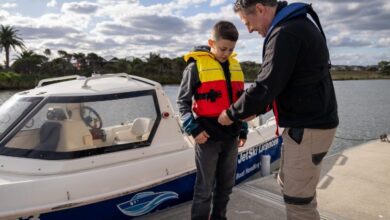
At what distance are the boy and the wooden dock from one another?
2.52 feet

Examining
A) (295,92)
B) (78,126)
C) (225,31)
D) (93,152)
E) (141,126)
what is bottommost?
(93,152)

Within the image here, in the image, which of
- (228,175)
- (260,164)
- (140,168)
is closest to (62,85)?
(140,168)

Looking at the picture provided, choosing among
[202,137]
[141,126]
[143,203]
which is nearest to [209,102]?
[202,137]

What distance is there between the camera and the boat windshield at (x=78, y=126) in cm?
324

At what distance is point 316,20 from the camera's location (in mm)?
2150

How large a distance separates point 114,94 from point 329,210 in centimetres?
266

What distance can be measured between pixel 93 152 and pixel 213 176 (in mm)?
1224

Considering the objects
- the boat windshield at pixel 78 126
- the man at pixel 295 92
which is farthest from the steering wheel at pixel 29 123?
the man at pixel 295 92

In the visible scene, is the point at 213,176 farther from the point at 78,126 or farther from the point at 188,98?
the point at 78,126

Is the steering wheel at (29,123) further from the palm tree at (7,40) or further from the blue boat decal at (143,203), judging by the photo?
the palm tree at (7,40)

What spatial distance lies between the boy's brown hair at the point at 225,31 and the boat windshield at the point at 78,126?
125 cm

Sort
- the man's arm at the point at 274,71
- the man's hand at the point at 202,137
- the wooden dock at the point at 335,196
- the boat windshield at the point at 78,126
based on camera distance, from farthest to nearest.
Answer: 1. the wooden dock at the point at 335,196
2. the boat windshield at the point at 78,126
3. the man's hand at the point at 202,137
4. the man's arm at the point at 274,71

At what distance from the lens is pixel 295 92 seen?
2.01 m

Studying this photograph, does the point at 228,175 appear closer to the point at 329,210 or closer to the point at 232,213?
the point at 232,213
